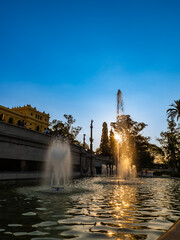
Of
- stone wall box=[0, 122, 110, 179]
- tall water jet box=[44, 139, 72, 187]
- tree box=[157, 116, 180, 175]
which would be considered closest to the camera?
stone wall box=[0, 122, 110, 179]

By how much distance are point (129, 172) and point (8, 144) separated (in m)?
29.1

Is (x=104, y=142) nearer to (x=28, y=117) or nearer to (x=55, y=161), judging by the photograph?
(x=28, y=117)

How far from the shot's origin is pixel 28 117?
172ft

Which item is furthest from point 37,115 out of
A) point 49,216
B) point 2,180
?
point 49,216

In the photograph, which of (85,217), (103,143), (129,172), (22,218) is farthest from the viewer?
(103,143)

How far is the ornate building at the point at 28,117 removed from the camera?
46.5 meters

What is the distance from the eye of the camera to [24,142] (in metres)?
19.8

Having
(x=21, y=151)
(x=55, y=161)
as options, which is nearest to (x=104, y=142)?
(x=55, y=161)

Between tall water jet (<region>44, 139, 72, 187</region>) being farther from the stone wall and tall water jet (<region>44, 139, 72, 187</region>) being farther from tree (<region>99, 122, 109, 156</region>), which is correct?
tree (<region>99, 122, 109, 156</region>)

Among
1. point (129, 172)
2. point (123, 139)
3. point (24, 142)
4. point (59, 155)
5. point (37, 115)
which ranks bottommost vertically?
point (129, 172)

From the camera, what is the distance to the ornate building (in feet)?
153

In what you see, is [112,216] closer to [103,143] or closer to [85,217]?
[85,217]

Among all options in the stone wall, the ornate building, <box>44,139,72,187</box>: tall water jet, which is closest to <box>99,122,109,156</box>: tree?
the ornate building

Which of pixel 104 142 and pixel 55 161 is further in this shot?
pixel 104 142
